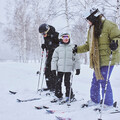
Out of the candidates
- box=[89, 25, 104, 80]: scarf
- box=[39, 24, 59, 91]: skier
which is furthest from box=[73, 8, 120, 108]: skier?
box=[39, 24, 59, 91]: skier

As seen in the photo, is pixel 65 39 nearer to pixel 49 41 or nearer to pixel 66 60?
pixel 66 60

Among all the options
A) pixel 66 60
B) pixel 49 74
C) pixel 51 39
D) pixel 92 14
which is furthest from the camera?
pixel 49 74


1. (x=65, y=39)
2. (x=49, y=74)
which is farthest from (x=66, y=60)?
(x=49, y=74)

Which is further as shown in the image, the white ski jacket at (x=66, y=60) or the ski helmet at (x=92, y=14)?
the white ski jacket at (x=66, y=60)

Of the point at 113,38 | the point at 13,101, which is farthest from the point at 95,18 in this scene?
the point at 13,101

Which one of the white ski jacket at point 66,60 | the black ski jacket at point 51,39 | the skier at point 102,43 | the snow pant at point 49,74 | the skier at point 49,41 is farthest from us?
the snow pant at point 49,74

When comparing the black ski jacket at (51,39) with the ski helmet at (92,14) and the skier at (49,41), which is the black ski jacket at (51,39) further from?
the ski helmet at (92,14)

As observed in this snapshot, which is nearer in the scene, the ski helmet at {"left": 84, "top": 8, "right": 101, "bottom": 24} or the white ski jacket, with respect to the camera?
the ski helmet at {"left": 84, "top": 8, "right": 101, "bottom": 24}

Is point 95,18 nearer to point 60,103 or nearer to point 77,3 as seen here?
point 60,103

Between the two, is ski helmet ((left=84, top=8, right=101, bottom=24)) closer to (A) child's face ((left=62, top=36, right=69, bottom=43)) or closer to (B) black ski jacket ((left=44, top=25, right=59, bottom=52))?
(A) child's face ((left=62, top=36, right=69, bottom=43))

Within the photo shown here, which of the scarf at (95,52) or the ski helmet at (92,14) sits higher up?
the ski helmet at (92,14)

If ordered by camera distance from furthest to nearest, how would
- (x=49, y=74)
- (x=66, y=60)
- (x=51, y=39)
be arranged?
(x=49, y=74), (x=51, y=39), (x=66, y=60)

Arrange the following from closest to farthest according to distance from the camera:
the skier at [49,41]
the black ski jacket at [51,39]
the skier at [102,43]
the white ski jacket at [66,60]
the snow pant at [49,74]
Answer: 1. the skier at [102,43]
2. the white ski jacket at [66,60]
3. the skier at [49,41]
4. the black ski jacket at [51,39]
5. the snow pant at [49,74]

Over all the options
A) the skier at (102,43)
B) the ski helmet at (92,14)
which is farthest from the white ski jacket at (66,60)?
the ski helmet at (92,14)
